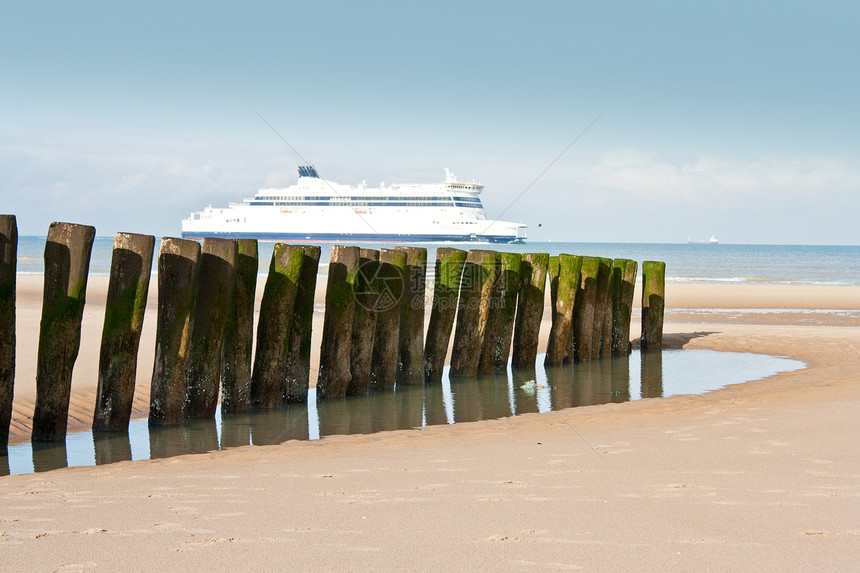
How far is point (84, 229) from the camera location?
5.04 metres

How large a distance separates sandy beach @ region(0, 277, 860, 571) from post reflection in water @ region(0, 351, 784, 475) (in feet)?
1.45

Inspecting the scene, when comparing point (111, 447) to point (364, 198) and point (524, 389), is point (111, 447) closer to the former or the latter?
point (524, 389)

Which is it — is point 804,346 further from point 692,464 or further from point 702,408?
point 692,464

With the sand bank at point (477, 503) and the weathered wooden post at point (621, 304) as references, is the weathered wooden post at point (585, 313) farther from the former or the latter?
the sand bank at point (477, 503)

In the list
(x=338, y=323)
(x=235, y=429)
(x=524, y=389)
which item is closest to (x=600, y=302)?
(x=524, y=389)

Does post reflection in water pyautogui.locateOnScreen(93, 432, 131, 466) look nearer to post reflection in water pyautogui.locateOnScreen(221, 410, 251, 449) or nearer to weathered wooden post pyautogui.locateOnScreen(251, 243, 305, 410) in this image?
post reflection in water pyautogui.locateOnScreen(221, 410, 251, 449)

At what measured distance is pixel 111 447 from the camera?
16.8 feet

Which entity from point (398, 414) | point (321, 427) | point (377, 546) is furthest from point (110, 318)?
point (377, 546)

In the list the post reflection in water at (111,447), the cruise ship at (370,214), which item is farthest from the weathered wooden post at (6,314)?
the cruise ship at (370,214)

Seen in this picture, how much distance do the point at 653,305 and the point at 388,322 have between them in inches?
198

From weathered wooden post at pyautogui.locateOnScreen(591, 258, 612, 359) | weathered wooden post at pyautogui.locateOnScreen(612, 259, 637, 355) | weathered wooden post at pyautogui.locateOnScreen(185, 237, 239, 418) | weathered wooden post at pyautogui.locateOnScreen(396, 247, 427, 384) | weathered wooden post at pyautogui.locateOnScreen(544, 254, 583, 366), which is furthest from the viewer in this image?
weathered wooden post at pyautogui.locateOnScreen(612, 259, 637, 355)

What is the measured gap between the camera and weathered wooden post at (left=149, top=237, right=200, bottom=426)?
5.48 metres

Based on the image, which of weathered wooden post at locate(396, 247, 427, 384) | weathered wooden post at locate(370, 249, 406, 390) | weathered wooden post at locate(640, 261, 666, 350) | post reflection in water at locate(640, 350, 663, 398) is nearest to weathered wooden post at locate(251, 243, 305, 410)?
weathered wooden post at locate(370, 249, 406, 390)

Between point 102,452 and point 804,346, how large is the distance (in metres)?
9.18
